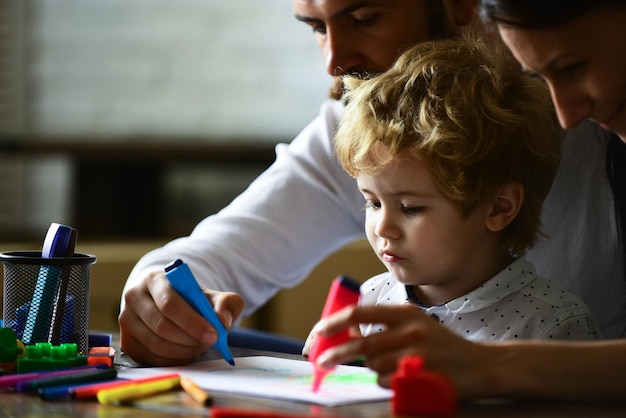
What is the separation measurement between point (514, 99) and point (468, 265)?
24cm

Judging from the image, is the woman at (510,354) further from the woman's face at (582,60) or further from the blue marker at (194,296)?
the blue marker at (194,296)

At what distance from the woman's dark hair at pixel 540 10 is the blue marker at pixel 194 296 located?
0.48 meters

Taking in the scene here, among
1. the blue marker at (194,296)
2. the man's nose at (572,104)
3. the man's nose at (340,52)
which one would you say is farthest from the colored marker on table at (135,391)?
the man's nose at (340,52)

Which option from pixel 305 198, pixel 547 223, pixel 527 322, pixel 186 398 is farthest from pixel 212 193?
pixel 186 398

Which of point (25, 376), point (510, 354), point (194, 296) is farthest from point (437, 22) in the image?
point (25, 376)

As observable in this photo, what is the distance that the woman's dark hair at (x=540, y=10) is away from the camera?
1128 mm

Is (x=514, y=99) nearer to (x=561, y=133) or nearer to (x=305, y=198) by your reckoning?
(x=561, y=133)

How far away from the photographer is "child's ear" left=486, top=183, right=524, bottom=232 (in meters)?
1.43

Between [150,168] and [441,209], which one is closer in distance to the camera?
[441,209]

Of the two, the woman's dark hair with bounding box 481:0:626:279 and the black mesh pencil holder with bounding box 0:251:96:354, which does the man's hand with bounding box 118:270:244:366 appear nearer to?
the black mesh pencil holder with bounding box 0:251:96:354

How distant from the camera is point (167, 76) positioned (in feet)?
10.6

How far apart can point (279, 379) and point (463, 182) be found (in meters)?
0.40

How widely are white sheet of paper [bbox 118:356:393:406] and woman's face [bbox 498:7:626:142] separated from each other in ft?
1.33

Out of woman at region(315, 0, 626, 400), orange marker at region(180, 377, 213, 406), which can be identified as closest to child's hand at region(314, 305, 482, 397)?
woman at region(315, 0, 626, 400)
